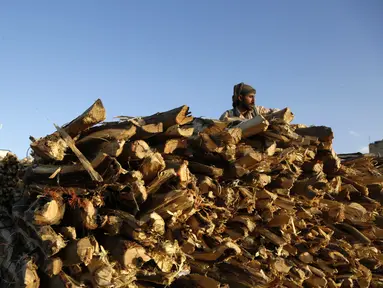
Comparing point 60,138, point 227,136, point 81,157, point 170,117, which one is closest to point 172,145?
point 170,117

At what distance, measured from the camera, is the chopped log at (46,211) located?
315 centimetres

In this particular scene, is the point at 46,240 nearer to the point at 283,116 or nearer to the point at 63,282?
the point at 63,282

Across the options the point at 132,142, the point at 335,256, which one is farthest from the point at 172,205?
the point at 335,256

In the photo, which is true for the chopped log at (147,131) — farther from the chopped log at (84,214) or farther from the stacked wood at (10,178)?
the stacked wood at (10,178)

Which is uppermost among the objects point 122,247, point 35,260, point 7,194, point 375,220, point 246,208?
point 375,220

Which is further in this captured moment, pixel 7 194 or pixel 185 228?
pixel 7 194

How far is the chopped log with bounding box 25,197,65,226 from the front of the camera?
3.15 meters

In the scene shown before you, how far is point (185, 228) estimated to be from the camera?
3.73 meters

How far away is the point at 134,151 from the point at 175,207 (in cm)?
55

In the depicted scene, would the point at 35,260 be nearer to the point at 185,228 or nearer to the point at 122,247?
the point at 122,247

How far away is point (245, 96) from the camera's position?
5973 mm

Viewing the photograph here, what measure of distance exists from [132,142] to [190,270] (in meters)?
1.26

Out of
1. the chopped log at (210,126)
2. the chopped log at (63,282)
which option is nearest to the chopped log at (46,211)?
the chopped log at (63,282)

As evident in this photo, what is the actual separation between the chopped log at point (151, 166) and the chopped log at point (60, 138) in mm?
477
